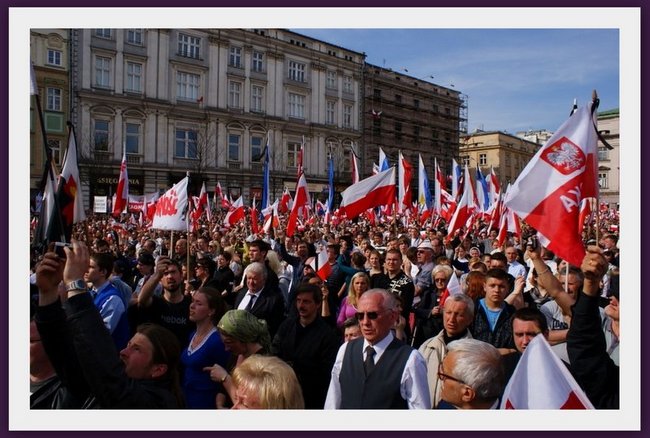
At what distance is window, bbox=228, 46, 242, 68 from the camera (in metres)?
44.9

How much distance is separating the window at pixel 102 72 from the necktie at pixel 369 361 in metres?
39.8

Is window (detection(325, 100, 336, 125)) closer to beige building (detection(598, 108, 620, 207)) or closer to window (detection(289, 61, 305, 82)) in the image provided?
window (detection(289, 61, 305, 82))

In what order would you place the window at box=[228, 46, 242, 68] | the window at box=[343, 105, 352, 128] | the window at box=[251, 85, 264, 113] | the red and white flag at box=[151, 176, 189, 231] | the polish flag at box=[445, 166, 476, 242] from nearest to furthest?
the red and white flag at box=[151, 176, 189, 231] → the polish flag at box=[445, 166, 476, 242] → the window at box=[228, 46, 242, 68] → the window at box=[251, 85, 264, 113] → the window at box=[343, 105, 352, 128]

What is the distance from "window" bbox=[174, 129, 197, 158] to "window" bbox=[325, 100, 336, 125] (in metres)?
12.8

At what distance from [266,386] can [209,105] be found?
43486mm

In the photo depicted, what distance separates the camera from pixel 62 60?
3688 centimetres

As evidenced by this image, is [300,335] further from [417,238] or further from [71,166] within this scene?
[417,238]

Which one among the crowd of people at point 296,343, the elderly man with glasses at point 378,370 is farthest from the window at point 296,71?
the elderly man with glasses at point 378,370

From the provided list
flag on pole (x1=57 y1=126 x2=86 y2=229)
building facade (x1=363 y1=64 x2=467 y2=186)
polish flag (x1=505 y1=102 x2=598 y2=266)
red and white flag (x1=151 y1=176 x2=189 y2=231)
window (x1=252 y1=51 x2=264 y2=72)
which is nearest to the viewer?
polish flag (x1=505 y1=102 x2=598 y2=266)

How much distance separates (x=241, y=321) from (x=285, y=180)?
46.4 metres

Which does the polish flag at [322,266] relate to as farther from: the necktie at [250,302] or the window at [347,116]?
the window at [347,116]

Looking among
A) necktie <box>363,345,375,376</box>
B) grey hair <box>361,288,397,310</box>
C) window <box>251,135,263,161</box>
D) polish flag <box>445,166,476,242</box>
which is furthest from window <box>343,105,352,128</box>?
necktie <box>363,345,375,376</box>

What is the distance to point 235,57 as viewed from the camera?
148ft

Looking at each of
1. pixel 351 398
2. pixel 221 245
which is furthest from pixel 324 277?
pixel 221 245
